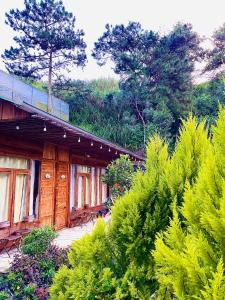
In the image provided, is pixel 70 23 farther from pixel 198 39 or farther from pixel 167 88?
pixel 198 39

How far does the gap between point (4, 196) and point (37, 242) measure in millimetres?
2109

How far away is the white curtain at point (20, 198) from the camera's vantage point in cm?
729

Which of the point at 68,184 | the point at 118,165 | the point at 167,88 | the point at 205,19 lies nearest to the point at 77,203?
the point at 68,184

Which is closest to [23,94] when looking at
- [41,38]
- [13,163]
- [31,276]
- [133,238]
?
[41,38]

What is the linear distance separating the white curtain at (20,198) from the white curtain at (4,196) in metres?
0.34

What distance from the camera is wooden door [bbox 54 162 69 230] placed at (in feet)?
30.5

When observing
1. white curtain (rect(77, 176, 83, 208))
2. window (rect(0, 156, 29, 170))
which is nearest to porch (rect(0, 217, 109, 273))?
white curtain (rect(77, 176, 83, 208))

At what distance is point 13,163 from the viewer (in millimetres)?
7121

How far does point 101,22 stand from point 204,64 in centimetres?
956

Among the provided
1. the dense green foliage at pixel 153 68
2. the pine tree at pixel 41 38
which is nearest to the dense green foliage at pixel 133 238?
the dense green foliage at pixel 153 68

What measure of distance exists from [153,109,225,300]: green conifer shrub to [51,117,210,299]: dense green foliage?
43 centimetres

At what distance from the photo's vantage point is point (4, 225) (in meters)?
6.65

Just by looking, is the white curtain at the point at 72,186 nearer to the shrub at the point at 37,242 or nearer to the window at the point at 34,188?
the window at the point at 34,188

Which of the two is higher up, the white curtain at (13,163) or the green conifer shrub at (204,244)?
the white curtain at (13,163)
